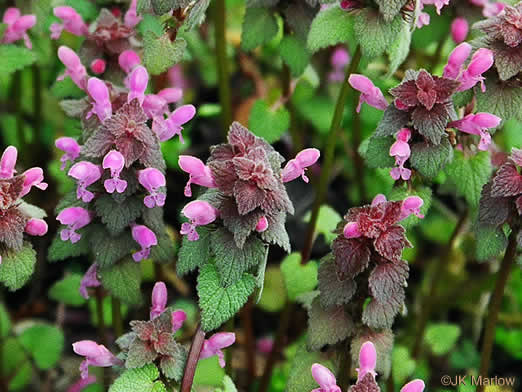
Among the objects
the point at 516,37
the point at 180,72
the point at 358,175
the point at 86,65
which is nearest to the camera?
the point at 516,37

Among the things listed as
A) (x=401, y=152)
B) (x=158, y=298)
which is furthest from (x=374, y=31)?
(x=158, y=298)

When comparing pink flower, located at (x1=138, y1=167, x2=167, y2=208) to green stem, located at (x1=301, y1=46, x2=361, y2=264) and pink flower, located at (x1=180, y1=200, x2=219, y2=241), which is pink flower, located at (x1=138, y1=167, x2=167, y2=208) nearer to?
pink flower, located at (x1=180, y1=200, x2=219, y2=241)

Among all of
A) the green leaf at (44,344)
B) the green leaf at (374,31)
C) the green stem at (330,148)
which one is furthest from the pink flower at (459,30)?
the green leaf at (44,344)

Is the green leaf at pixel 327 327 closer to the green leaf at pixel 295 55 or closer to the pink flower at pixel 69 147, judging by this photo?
the pink flower at pixel 69 147

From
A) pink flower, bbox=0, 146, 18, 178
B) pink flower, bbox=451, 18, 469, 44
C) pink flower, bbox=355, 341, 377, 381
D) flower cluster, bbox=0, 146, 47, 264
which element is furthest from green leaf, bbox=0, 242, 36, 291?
pink flower, bbox=451, 18, 469, 44

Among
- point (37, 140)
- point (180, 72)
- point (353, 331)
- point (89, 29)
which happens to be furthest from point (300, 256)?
point (180, 72)

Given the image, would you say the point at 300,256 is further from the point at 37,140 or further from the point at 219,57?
the point at 37,140
